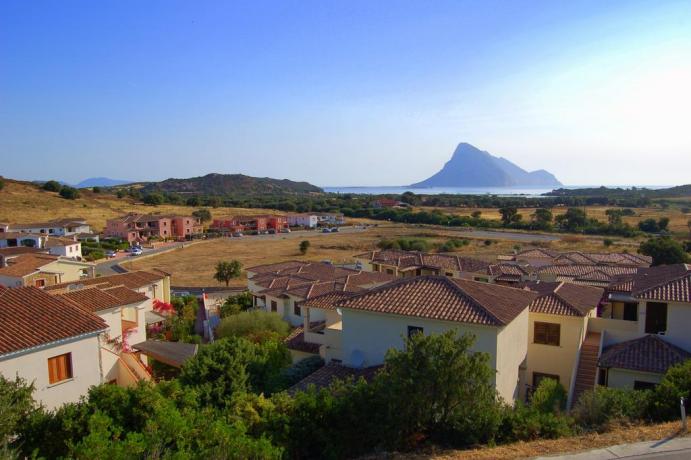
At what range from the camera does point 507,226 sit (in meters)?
107

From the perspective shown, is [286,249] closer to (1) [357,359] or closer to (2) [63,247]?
(2) [63,247]

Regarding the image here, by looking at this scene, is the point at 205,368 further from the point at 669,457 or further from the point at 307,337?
the point at 669,457

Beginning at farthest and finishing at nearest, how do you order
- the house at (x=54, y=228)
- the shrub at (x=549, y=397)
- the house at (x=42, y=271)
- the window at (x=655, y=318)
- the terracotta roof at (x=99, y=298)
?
1. the house at (x=54, y=228)
2. the house at (x=42, y=271)
3. the terracotta roof at (x=99, y=298)
4. the window at (x=655, y=318)
5. the shrub at (x=549, y=397)

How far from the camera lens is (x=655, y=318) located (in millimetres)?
18250

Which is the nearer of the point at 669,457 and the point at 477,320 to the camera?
the point at 669,457

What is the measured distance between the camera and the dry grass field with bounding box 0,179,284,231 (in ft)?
313

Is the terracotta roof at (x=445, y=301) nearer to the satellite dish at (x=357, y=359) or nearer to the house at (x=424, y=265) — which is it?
the satellite dish at (x=357, y=359)

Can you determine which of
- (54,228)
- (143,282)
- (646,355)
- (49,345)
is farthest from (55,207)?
(646,355)

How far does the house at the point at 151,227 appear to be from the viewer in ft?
294

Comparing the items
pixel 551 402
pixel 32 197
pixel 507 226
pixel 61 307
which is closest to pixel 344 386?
pixel 551 402

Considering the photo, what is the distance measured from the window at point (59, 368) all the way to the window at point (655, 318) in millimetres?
21107

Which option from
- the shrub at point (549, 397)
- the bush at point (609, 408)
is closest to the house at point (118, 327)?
the shrub at point (549, 397)

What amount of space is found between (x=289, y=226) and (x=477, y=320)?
4154 inches

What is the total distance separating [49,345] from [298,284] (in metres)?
16.9
